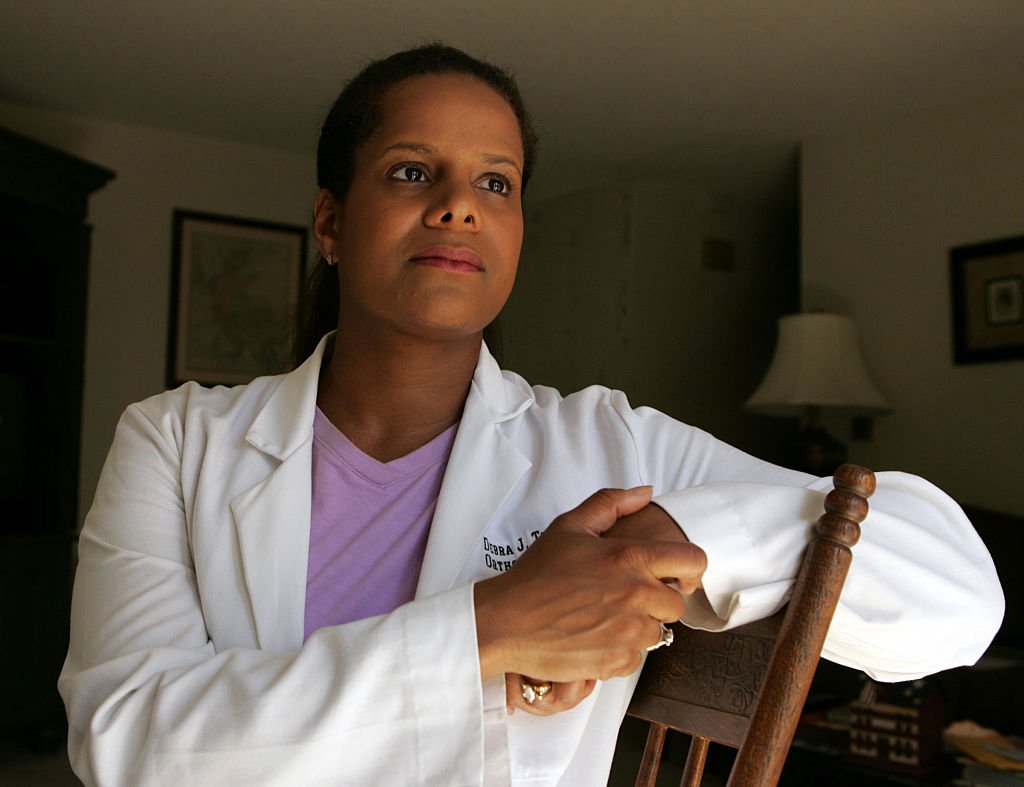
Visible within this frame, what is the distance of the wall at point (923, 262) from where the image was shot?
4.57 meters

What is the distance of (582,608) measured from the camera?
2.64 ft

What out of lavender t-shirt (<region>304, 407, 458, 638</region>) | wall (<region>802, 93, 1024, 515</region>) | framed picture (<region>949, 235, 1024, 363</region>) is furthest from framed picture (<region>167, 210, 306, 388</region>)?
lavender t-shirt (<region>304, 407, 458, 638</region>)

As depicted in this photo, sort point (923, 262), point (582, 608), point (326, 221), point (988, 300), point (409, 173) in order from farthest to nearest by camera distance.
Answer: point (923, 262)
point (988, 300)
point (326, 221)
point (409, 173)
point (582, 608)

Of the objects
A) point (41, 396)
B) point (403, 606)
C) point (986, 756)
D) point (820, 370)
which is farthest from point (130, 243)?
point (403, 606)

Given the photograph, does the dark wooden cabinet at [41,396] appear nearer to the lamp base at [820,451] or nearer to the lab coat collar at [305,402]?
the lamp base at [820,451]

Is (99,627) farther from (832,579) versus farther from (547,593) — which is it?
(832,579)

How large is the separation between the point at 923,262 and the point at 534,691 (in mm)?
4513

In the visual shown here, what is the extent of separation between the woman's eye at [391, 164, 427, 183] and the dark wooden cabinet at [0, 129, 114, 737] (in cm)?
374

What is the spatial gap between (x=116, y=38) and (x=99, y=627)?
3772 millimetres

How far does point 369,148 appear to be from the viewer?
4.19 feet

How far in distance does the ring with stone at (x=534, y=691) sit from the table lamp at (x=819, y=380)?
406 cm

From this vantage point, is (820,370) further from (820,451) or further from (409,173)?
(409,173)

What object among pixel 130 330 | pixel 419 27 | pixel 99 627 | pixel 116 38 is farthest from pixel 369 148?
pixel 130 330

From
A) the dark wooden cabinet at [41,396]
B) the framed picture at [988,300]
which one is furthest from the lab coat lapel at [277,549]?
the framed picture at [988,300]
